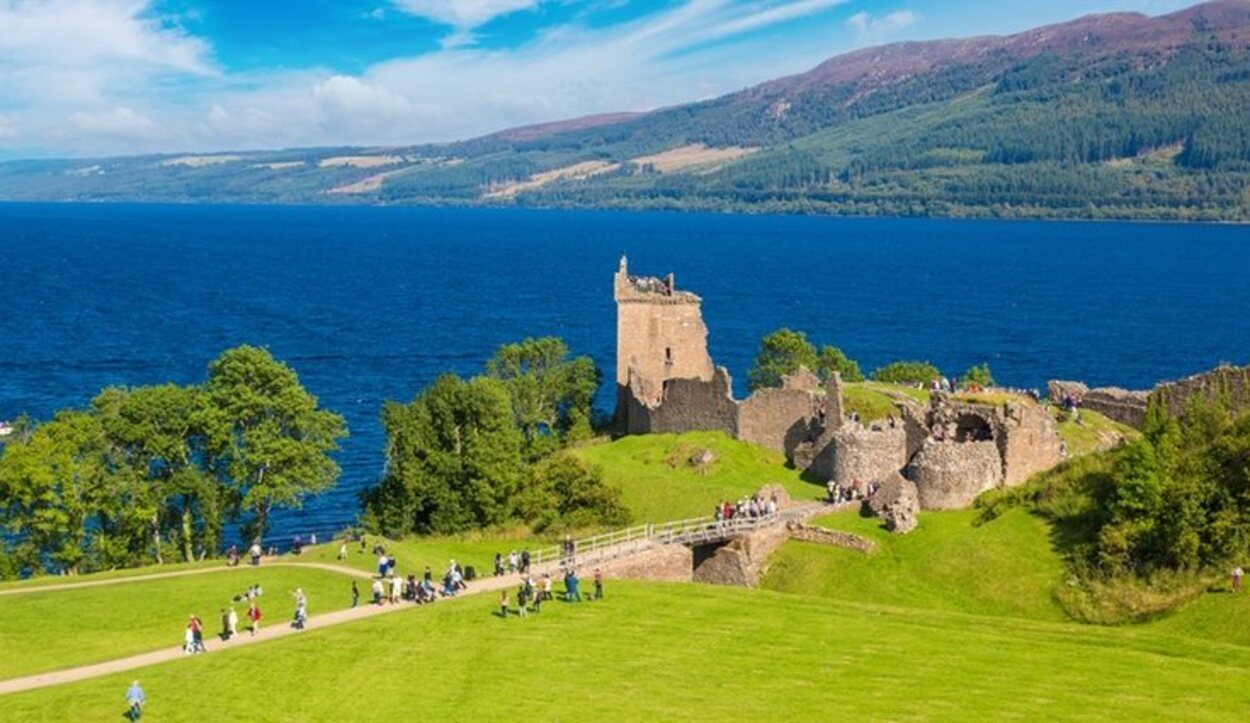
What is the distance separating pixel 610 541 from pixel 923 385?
32340 mm

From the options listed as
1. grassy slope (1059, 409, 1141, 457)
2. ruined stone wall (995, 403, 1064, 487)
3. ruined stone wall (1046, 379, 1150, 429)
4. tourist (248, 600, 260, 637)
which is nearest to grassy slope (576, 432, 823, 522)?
ruined stone wall (995, 403, 1064, 487)

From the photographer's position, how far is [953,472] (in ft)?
171

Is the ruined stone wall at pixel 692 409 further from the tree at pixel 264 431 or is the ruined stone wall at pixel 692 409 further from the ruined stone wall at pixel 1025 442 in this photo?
the tree at pixel 264 431

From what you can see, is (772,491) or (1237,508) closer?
(1237,508)

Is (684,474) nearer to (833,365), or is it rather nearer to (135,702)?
(833,365)

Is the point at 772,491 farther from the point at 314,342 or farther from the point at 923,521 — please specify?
the point at 314,342

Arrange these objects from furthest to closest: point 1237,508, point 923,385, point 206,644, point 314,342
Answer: point 314,342, point 923,385, point 1237,508, point 206,644

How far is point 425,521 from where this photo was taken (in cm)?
6494

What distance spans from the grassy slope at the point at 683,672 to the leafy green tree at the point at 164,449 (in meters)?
23.2

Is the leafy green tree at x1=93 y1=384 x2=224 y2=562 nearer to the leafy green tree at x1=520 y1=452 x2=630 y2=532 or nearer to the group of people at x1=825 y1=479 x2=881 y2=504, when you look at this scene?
the leafy green tree at x1=520 y1=452 x2=630 y2=532

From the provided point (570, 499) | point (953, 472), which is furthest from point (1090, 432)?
point (570, 499)

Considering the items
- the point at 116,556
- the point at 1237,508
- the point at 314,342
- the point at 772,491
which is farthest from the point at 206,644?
the point at 314,342

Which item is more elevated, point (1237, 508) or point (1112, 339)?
point (1237, 508)

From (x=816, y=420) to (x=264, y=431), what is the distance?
27293mm
